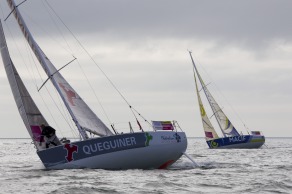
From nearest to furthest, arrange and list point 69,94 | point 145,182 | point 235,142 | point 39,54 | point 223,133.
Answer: point 145,182 < point 69,94 < point 39,54 < point 235,142 < point 223,133

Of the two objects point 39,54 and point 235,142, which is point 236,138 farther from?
point 39,54

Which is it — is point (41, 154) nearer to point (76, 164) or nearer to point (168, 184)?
point (76, 164)

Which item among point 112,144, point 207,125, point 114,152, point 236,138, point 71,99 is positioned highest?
point 207,125

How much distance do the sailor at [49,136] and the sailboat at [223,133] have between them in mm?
24978

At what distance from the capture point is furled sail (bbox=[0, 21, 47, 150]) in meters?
20.3

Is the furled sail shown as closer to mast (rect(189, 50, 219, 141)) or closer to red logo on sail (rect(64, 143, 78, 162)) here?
red logo on sail (rect(64, 143, 78, 162))

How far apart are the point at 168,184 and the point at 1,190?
4.24 meters

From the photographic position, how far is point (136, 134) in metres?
18.0


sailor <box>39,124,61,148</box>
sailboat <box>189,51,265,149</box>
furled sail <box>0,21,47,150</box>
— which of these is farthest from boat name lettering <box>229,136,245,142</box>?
sailor <box>39,124,61,148</box>

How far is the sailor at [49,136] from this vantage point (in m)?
19.3

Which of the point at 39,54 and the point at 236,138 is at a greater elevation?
the point at 39,54

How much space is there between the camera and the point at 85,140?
59.1 ft

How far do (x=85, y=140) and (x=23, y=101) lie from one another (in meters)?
3.85

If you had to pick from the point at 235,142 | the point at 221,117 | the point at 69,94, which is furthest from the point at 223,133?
the point at 69,94
